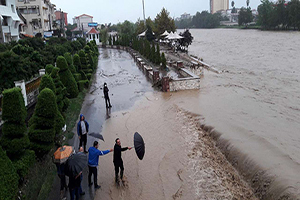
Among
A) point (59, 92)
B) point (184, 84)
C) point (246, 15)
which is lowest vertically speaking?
point (184, 84)

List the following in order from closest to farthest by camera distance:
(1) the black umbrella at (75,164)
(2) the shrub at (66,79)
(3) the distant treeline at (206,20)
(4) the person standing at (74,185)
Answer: (1) the black umbrella at (75,164) → (4) the person standing at (74,185) → (2) the shrub at (66,79) → (3) the distant treeline at (206,20)

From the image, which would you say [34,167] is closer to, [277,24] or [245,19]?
[277,24]

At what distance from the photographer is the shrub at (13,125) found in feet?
22.0

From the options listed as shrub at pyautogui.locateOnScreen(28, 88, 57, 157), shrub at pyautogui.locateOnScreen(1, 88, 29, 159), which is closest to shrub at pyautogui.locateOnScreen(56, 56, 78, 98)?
shrub at pyautogui.locateOnScreen(28, 88, 57, 157)

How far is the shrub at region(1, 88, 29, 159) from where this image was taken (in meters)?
6.69

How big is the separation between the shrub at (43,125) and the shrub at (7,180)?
1.79 m

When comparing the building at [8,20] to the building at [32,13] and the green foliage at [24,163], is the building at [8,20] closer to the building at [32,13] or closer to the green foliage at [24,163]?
the building at [32,13]

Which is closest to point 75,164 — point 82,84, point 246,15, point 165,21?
point 82,84

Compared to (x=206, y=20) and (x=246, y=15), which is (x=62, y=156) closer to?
(x=246, y=15)

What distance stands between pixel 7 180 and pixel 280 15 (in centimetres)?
7665

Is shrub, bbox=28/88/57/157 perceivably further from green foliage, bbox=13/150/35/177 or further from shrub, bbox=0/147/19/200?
shrub, bbox=0/147/19/200

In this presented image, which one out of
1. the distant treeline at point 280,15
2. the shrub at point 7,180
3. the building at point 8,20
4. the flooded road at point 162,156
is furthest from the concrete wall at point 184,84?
the distant treeline at point 280,15

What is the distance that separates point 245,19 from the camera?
9569 centimetres

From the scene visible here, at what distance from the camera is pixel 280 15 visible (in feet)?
228
